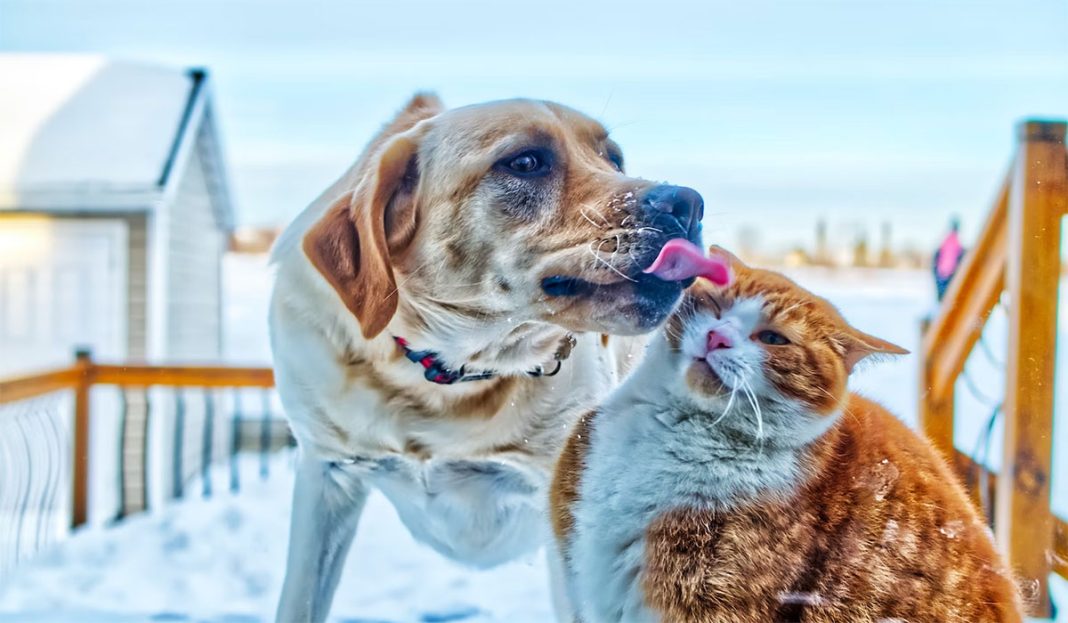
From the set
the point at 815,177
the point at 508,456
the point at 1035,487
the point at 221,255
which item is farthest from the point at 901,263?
the point at 221,255

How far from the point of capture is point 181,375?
98cm

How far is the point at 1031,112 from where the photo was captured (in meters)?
0.81

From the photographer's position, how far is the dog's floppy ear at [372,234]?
2.43ft

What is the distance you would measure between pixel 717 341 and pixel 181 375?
72cm

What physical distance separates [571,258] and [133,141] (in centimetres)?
66

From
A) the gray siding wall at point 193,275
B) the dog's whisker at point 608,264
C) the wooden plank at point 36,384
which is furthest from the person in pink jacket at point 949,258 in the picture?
the wooden plank at point 36,384

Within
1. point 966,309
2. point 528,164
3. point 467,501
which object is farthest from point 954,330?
point 467,501

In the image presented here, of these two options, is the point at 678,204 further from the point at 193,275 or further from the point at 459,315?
the point at 193,275

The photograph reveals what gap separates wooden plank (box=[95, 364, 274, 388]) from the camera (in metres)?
0.99

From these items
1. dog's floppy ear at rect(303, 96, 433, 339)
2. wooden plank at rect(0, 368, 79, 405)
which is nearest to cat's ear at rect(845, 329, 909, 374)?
dog's floppy ear at rect(303, 96, 433, 339)

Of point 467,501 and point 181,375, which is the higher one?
point 181,375

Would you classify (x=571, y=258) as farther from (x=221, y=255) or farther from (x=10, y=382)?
(x=10, y=382)

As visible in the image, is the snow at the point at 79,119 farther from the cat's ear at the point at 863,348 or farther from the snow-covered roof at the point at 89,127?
the cat's ear at the point at 863,348

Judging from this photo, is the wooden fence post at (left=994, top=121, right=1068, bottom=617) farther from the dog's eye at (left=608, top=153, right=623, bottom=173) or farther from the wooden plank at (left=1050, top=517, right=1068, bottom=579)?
the dog's eye at (left=608, top=153, right=623, bottom=173)
